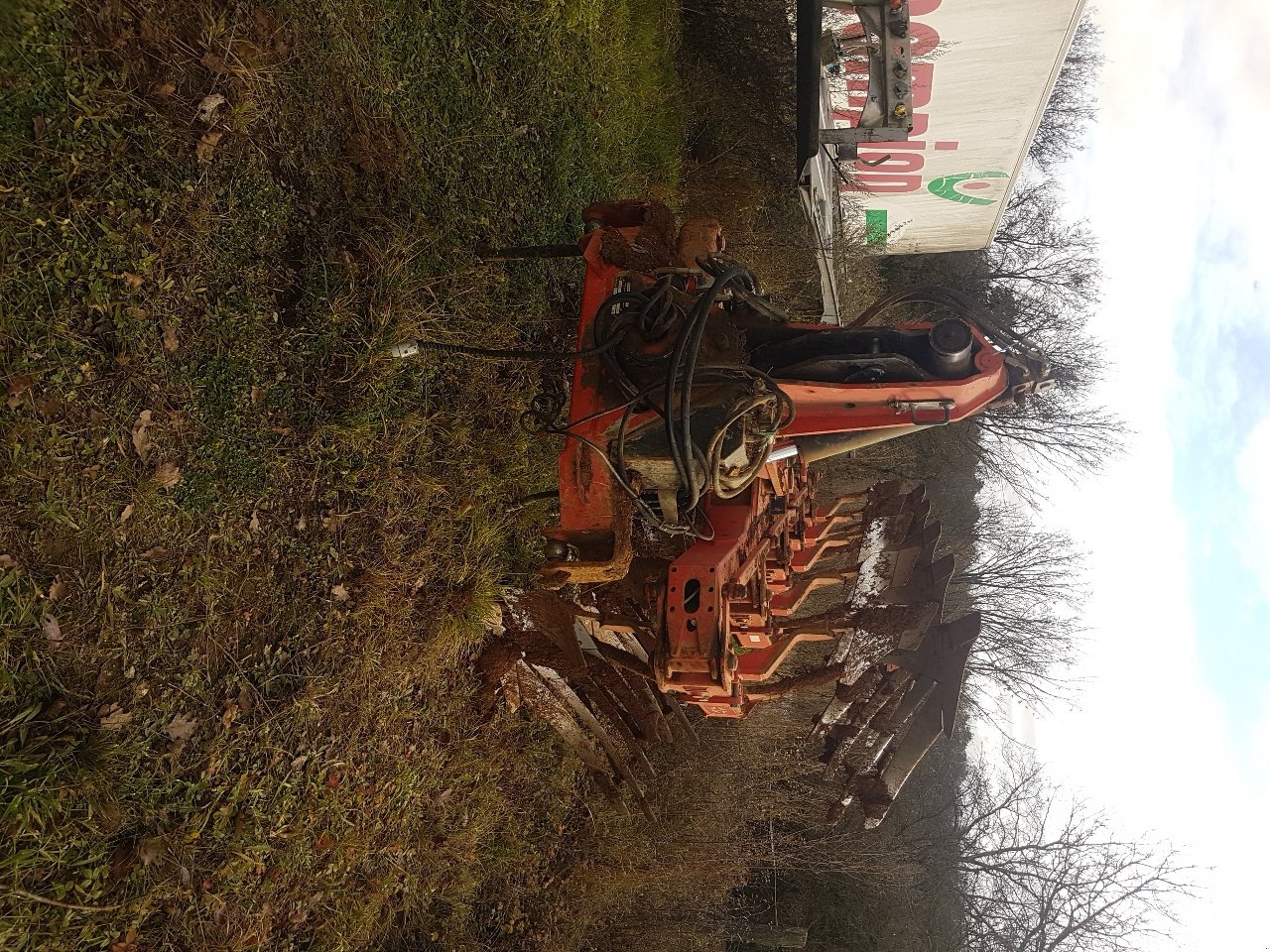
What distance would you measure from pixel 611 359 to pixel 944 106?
248 inches

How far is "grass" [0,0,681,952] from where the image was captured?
8.93 feet

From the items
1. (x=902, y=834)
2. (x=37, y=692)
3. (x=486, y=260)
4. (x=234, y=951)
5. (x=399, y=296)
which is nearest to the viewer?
(x=37, y=692)

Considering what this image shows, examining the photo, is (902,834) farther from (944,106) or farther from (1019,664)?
(944,106)

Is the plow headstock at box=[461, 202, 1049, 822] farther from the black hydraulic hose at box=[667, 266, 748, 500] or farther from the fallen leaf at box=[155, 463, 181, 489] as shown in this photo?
the fallen leaf at box=[155, 463, 181, 489]

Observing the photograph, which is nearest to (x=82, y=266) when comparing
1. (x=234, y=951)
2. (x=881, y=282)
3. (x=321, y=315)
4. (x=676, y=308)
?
(x=321, y=315)

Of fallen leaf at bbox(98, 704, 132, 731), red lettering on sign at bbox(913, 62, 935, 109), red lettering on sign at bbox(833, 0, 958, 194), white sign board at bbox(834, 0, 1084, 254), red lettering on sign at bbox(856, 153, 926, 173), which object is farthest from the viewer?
red lettering on sign at bbox(856, 153, 926, 173)

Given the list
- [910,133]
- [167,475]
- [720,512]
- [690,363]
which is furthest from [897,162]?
[167,475]

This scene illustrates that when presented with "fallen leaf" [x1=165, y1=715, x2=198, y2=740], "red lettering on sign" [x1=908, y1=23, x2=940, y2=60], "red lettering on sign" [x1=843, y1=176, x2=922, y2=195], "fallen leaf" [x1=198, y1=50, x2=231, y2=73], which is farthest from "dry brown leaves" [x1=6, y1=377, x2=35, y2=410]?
"red lettering on sign" [x1=843, y1=176, x2=922, y2=195]

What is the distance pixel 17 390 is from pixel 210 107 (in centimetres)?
138

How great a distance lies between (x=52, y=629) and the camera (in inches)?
107

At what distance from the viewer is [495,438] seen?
4996 mm

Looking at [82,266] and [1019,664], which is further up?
[82,266]

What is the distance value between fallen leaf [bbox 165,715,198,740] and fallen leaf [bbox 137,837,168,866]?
0.36 metres

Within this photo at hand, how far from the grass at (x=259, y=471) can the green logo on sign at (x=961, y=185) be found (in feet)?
18.0
